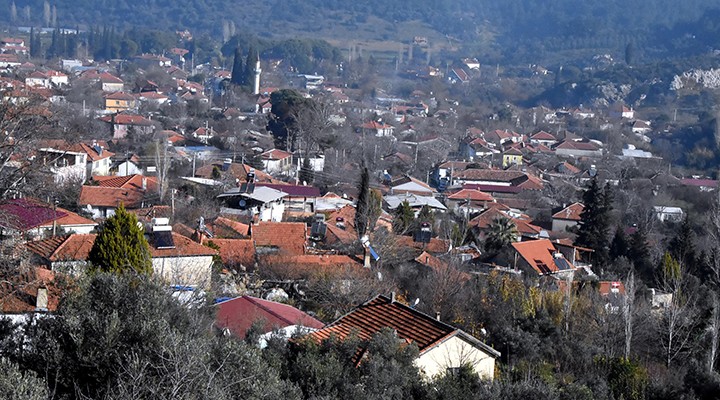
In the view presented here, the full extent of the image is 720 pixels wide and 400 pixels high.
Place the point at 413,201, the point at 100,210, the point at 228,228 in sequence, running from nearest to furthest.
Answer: the point at 228,228
the point at 100,210
the point at 413,201

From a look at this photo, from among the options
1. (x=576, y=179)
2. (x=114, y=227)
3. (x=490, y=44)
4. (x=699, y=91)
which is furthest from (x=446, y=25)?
(x=114, y=227)

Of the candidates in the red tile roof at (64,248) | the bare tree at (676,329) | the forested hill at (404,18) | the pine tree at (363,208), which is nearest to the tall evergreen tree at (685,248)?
the bare tree at (676,329)

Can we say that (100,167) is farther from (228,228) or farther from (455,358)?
(455,358)

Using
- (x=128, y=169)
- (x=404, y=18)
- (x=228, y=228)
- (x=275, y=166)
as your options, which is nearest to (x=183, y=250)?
(x=228, y=228)

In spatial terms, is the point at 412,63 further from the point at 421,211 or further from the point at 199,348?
the point at 199,348

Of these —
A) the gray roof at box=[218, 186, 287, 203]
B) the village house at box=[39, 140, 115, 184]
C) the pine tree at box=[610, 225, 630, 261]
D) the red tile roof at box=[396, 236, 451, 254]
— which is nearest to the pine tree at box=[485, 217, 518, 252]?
the red tile roof at box=[396, 236, 451, 254]

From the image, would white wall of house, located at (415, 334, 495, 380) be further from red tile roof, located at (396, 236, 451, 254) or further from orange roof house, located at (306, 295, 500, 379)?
red tile roof, located at (396, 236, 451, 254)
